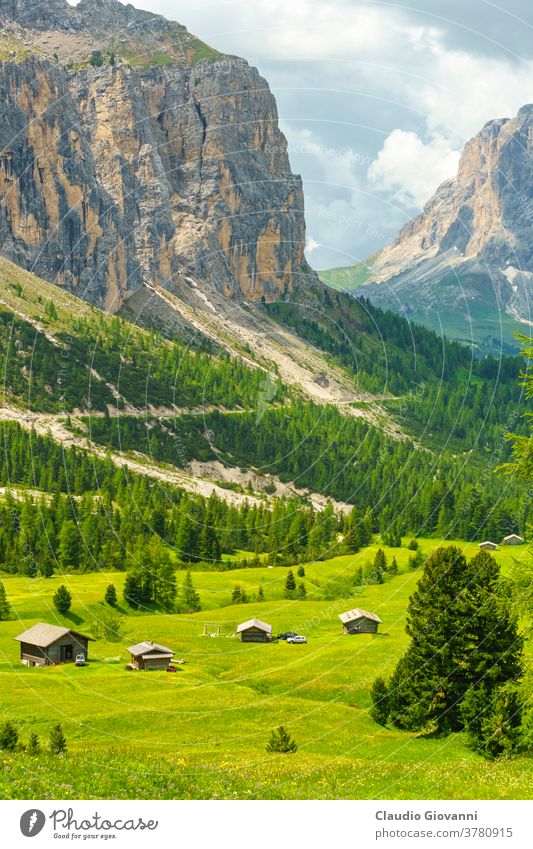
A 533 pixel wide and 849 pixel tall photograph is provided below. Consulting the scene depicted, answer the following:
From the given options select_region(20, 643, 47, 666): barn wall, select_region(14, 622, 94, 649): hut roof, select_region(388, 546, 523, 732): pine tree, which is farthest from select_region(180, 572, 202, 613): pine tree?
select_region(388, 546, 523, 732): pine tree

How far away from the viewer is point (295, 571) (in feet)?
424

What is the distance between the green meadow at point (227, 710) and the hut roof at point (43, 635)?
203 cm

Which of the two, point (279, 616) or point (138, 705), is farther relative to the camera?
point (279, 616)

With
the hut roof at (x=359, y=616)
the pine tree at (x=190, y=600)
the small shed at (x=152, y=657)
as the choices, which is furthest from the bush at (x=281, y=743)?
the pine tree at (x=190, y=600)

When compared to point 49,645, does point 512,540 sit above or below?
below

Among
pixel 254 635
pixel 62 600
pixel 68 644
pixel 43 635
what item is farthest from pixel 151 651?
pixel 62 600

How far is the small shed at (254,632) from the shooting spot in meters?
90.0

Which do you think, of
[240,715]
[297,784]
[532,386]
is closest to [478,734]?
[240,715]

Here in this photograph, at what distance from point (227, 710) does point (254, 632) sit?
3000cm

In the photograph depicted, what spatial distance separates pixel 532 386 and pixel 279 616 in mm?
71783

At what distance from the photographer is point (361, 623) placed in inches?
3629

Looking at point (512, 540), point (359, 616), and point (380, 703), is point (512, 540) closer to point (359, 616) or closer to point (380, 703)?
point (359, 616)

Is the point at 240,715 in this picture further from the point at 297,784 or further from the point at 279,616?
the point at 279,616

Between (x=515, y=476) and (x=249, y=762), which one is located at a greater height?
(x=515, y=476)
